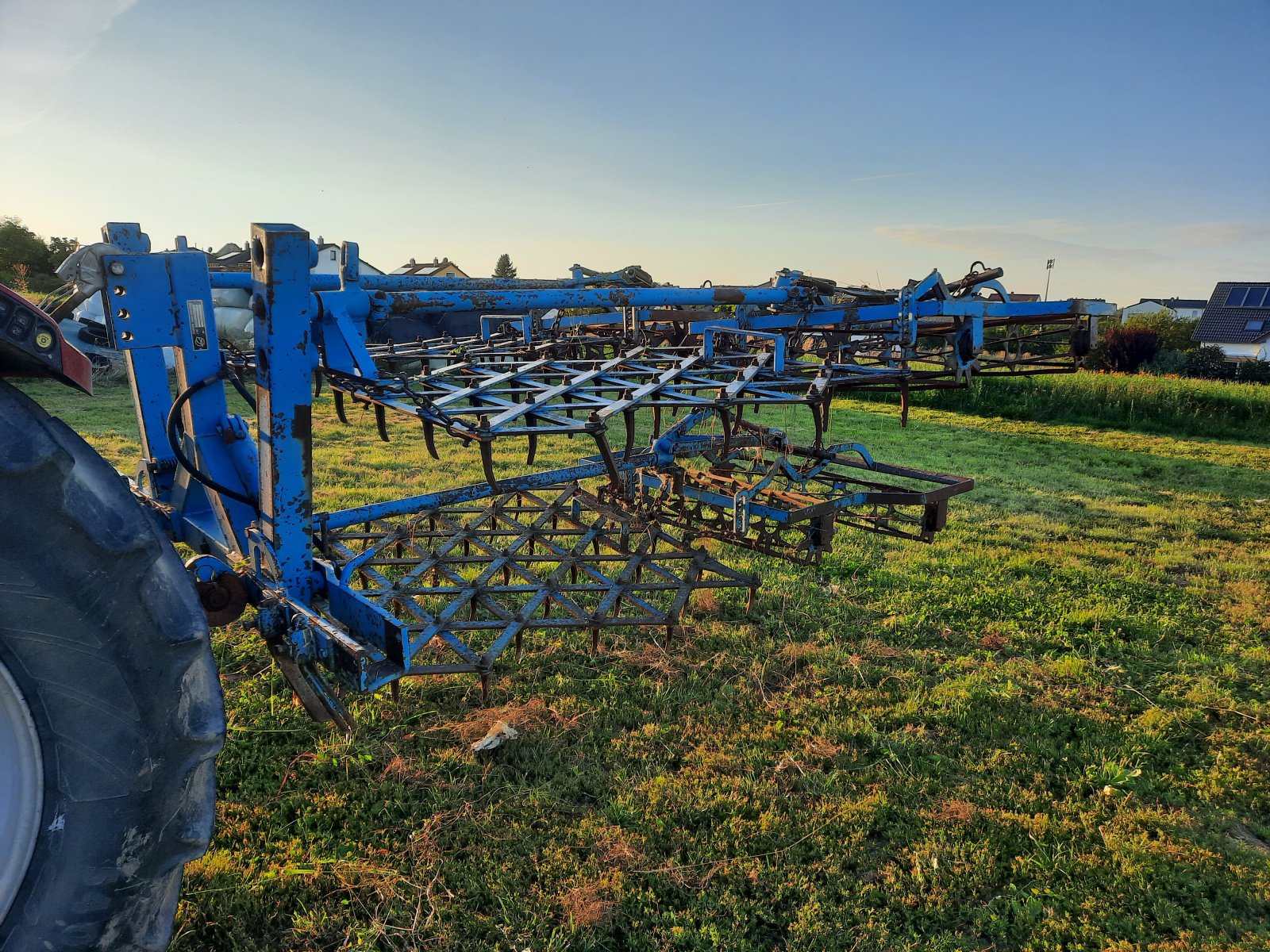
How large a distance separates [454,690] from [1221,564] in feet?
23.9

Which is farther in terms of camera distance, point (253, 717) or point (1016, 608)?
point (1016, 608)

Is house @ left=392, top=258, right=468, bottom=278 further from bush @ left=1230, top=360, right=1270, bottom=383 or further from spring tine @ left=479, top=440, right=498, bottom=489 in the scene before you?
bush @ left=1230, top=360, right=1270, bottom=383

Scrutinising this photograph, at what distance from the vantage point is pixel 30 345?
66.3 inches

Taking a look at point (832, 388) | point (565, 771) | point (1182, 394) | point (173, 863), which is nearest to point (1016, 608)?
point (832, 388)

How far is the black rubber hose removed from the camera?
289 cm

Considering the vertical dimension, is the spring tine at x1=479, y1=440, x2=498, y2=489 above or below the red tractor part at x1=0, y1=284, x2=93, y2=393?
below

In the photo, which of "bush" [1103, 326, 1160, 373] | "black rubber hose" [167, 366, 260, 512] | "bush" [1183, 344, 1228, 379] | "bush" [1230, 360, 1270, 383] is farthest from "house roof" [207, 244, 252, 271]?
"bush" [1230, 360, 1270, 383]

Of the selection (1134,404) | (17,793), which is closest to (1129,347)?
(1134,404)

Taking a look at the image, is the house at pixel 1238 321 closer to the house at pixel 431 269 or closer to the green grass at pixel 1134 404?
the green grass at pixel 1134 404

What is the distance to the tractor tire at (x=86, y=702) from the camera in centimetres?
157

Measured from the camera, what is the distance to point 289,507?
2807 mm

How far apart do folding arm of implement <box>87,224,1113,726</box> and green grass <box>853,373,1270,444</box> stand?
42.4ft

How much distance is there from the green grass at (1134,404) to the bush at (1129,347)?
625 inches

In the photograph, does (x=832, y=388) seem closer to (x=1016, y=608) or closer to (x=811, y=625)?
(x=811, y=625)
